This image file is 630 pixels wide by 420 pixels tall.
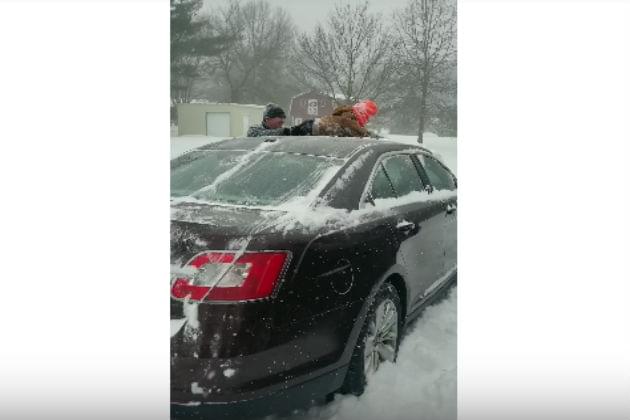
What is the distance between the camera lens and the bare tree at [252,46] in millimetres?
3072

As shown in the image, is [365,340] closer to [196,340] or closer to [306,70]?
[196,340]

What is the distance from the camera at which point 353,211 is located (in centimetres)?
263

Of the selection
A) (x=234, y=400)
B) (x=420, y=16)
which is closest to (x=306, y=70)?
(x=420, y=16)

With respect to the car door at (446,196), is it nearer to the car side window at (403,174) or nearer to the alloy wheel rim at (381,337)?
the car side window at (403,174)

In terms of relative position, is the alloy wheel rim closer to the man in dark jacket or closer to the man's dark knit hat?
the man in dark jacket

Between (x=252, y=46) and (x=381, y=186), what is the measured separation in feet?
3.15

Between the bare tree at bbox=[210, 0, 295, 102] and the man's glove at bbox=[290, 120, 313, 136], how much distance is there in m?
0.20

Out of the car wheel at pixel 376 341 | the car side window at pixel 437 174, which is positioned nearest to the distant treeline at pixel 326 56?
the car side window at pixel 437 174

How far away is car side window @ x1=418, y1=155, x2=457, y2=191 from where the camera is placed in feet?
10.2

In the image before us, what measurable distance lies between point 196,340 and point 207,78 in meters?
1.25

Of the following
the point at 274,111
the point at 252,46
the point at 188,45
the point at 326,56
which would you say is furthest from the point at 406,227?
the point at 188,45

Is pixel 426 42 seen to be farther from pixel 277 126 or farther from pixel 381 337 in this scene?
pixel 381 337

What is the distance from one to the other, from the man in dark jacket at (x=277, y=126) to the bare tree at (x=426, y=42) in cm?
50

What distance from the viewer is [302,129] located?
3.00 metres
